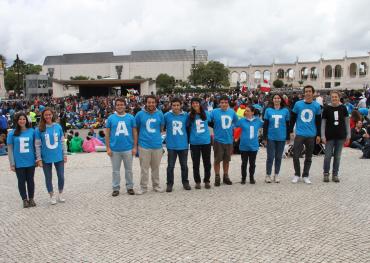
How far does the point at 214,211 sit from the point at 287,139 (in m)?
2.61

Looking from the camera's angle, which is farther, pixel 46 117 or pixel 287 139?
pixel 287 139

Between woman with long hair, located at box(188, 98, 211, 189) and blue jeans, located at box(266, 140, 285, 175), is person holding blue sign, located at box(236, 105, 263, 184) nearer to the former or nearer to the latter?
blue jeans, located at box(266, 140, 285, 175)

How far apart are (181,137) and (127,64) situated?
11951 centimetres

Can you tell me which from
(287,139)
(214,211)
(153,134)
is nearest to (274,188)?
(287,139)

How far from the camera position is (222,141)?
6.75 m

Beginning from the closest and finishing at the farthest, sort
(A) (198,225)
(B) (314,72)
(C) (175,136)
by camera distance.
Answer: (A) (198,225), (C) (175,136), (B) (314,72)

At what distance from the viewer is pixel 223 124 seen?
6.71 metres

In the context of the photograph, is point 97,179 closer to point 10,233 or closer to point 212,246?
point 10,233

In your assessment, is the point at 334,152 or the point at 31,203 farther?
the point at 334,152

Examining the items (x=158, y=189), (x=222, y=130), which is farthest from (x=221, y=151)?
(x=158, y=189)

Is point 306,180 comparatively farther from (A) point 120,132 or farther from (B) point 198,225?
(A) point 120,132

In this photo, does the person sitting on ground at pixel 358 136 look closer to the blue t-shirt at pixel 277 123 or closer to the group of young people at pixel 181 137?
the group of young people at pixel 181 137

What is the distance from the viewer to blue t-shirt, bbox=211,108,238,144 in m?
6.72

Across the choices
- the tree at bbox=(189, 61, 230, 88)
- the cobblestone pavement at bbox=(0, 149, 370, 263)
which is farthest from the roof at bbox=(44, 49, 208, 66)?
the cobblestone pavement at bbox=(0, 149, 370, 263)
